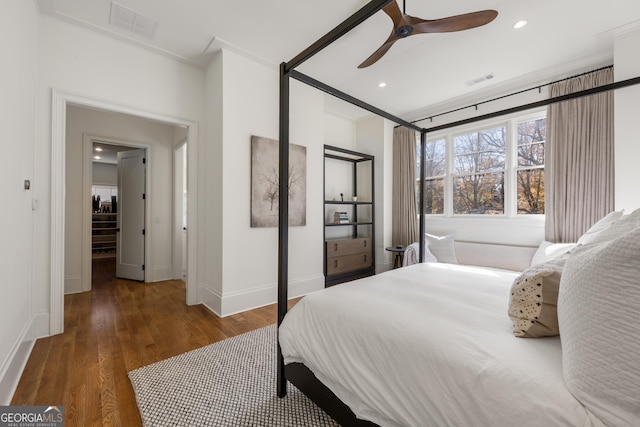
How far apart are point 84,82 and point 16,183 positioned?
4.39ft

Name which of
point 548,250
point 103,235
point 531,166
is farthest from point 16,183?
point 103,235

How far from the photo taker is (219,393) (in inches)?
64.0

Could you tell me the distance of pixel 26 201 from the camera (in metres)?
2.06

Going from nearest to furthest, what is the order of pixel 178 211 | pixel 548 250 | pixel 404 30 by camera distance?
pixel 404 30 → pixel 548 250 → pixel 178 211

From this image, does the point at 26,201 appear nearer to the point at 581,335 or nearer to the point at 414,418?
the point at 414,418

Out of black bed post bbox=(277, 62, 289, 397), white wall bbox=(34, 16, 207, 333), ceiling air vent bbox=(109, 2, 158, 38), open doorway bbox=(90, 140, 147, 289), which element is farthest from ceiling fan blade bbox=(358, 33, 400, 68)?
open doorway bbox=(90, 140, 147, 289)

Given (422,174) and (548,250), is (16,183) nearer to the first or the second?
(422,174)

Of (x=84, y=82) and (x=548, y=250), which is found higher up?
(x=84, y=82)

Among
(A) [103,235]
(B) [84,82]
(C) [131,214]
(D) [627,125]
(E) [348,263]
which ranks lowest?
(E) [348,263]

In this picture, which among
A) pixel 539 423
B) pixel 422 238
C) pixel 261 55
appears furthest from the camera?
pixel 261 55

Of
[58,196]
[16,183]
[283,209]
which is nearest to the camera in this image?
[283,209]

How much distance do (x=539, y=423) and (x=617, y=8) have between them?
3438 millimetres

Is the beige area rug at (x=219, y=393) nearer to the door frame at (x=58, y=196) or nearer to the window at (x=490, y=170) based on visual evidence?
the door frame at (x=58, y=196)

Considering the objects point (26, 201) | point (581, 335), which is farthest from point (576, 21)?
point (26, 201)
